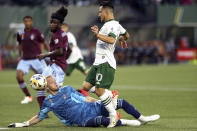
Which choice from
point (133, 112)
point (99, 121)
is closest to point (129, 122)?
point (133, 112)

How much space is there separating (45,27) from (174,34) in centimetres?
1118

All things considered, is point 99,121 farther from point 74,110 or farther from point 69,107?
point 69,107

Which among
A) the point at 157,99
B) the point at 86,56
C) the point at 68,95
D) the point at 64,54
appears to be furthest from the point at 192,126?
the point at 86,56

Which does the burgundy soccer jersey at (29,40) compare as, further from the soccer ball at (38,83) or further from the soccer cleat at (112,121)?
the soccer cleat at (112,121)

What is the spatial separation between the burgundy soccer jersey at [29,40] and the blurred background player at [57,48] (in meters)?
4.13

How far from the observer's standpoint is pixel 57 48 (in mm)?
13211

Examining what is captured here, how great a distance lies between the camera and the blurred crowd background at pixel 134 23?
45.7 metres

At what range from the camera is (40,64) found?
1762 cm

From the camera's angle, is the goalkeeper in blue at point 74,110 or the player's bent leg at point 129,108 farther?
the player's bent leg at point 129,108

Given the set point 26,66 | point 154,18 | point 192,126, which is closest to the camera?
point 192,126

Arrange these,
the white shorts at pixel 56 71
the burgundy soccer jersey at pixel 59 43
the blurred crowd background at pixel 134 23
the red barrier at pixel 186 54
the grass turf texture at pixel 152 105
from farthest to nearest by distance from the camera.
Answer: the red barrier at pixel 186 54 < the blurred crowd background at pixel 134 23 < the white shorts at pixel 56 71 < the burgundy soccer jersey at pixel 59 43 < the grass turf texture at pixel 152 105

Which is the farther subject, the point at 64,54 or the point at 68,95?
the point at 64,54

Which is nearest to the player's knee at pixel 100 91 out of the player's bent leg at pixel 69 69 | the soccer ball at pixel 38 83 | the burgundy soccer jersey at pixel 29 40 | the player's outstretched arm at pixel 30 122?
the soccer ball at pixel 38 83

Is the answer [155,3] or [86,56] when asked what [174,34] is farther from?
[86,56]
